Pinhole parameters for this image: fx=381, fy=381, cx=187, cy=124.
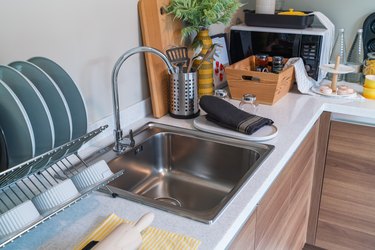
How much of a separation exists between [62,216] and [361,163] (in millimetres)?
1410

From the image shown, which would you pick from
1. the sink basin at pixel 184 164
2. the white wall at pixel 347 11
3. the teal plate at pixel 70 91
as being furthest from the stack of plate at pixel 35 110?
the white wall at pixel 347 11

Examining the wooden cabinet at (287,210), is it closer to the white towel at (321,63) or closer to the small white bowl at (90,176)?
the white towel at (321,63)

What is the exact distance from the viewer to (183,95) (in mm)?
1492

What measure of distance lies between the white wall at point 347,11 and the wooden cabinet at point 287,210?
2.20ft

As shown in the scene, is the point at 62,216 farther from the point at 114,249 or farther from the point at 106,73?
the point at 106,73

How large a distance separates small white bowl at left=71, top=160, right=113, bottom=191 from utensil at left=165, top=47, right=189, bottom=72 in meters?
0.66

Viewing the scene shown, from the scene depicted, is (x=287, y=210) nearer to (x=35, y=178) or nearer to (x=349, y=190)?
(x=349, y=190)

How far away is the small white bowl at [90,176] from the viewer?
90cm

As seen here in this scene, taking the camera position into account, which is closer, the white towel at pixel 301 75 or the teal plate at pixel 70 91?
the teal plate at pixel 70 91

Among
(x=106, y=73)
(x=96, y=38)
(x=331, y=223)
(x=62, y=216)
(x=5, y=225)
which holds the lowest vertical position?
(x=331, y=223)

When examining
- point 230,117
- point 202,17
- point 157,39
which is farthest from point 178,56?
point 230,117

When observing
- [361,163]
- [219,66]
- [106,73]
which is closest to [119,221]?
[106,73]

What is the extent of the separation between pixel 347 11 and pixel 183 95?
1134 mm

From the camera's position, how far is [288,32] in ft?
6.09
